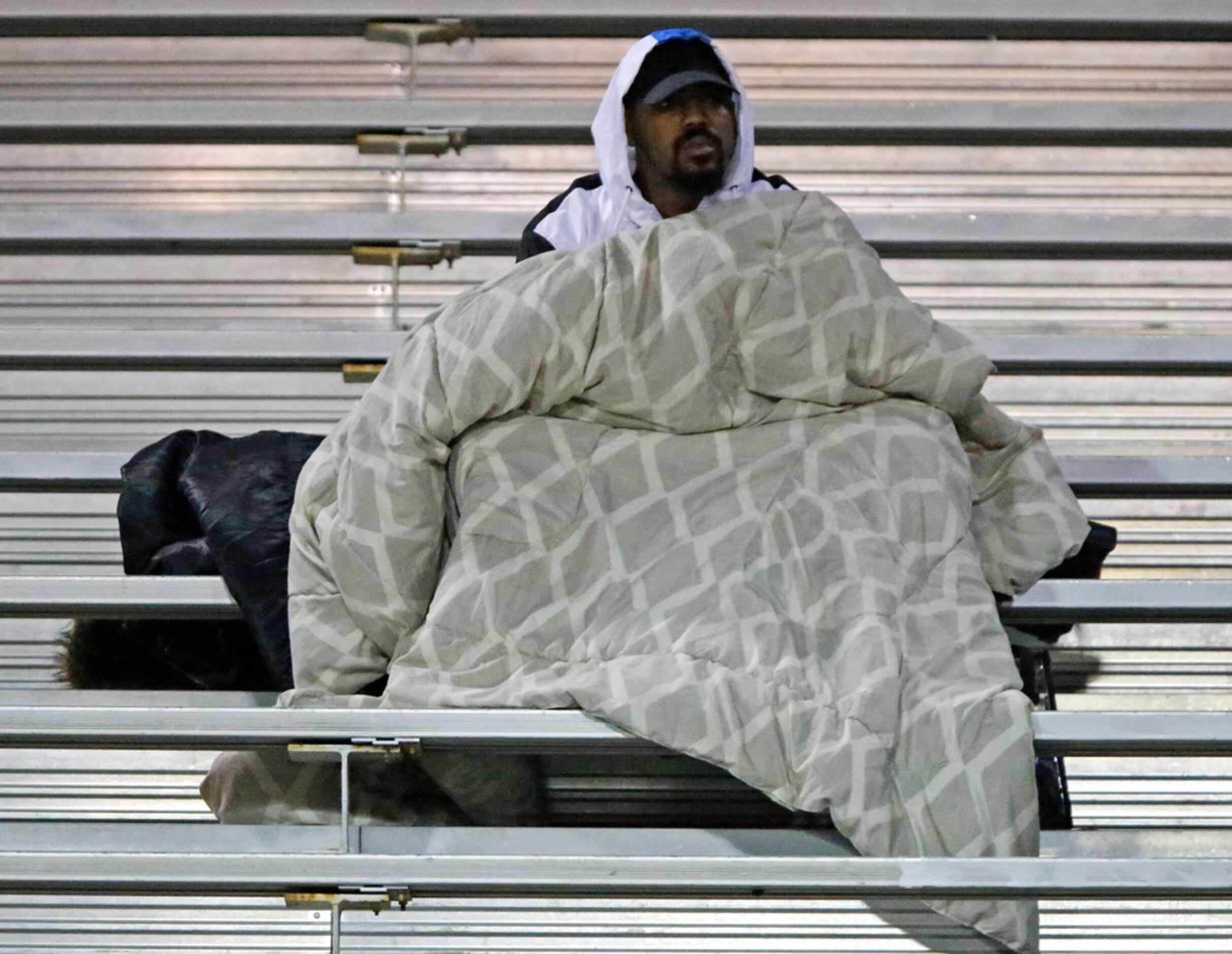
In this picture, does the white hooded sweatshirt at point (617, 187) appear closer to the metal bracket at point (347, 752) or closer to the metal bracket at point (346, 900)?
the metal bracket at point (347, 752)

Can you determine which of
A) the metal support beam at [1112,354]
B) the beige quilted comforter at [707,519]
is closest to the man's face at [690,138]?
the beige quilted comforter at [707,519]

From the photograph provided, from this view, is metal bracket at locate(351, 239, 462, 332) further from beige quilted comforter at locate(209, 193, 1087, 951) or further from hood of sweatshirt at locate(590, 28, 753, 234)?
beige quilted comforter at locate(209, 193, 1087, 951)

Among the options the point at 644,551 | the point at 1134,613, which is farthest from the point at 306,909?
the point at 1134,613

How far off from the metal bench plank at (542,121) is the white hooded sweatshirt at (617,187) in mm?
540

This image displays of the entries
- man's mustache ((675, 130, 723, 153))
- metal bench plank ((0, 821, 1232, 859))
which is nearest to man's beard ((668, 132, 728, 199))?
man's mustache ((675, 130, 723, 153))

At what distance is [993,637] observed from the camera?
2.22 meters

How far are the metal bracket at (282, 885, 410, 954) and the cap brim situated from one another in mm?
1075

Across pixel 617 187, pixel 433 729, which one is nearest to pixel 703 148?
pixel 617 187

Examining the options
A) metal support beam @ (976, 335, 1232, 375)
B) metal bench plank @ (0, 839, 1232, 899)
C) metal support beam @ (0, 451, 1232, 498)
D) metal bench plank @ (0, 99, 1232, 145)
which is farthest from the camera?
metal bench plank @ (0, 99, 1232, 145)

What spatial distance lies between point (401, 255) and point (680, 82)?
70 centimetres

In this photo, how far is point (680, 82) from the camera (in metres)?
2.58

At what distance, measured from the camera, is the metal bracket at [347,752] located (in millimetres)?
2199

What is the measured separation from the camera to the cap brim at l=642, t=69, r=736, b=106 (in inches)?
102

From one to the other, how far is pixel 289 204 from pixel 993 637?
1.53 meters
